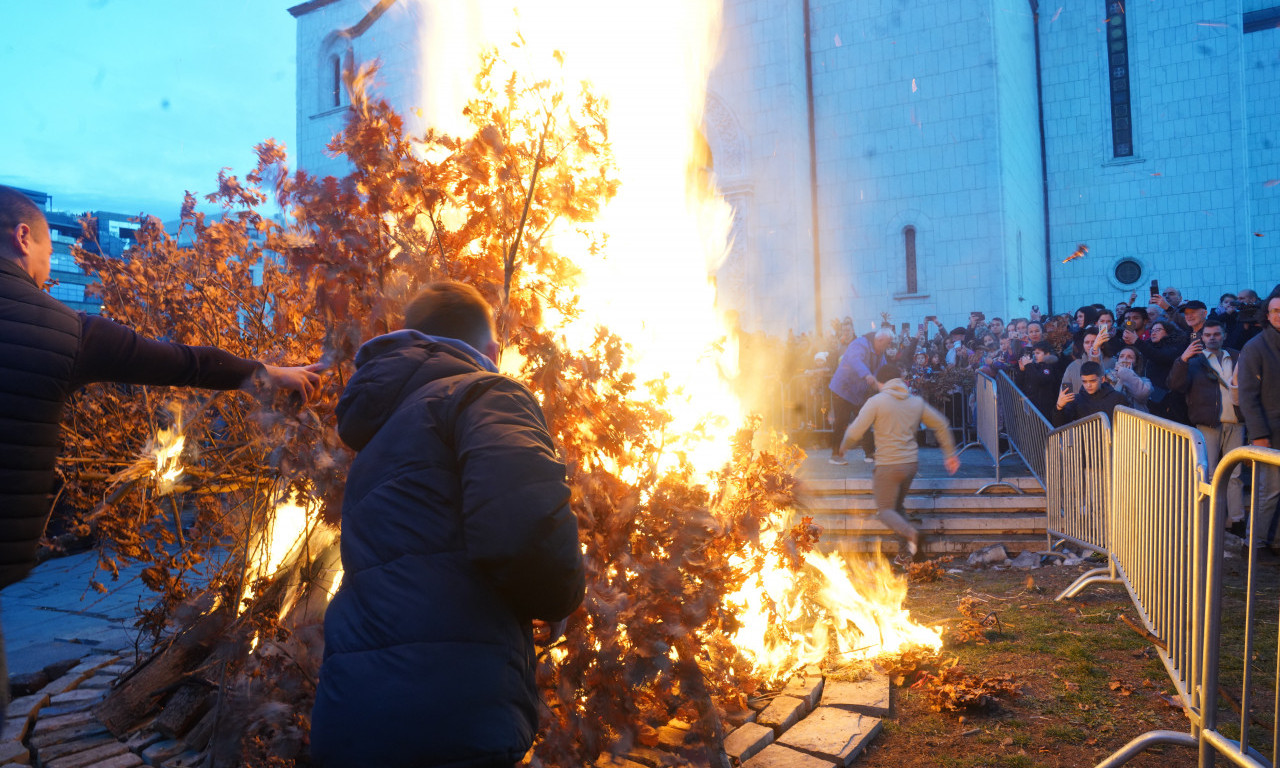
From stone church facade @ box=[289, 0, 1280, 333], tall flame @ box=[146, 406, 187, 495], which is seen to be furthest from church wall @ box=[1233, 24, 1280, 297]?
tall flame @ box=[146, 406, 187, 495]

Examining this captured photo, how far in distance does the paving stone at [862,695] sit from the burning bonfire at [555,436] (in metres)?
0.33

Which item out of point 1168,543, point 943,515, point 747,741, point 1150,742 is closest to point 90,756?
point 747,741

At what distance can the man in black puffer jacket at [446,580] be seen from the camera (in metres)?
1.78

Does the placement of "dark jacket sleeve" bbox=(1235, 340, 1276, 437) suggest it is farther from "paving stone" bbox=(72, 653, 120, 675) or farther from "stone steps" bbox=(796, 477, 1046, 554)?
"paving stone" bbox=(72, 653, 120, 675)

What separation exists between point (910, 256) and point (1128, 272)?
8434mm

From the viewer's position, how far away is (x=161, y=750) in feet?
11.7

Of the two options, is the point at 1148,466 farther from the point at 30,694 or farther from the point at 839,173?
the point at 839,173

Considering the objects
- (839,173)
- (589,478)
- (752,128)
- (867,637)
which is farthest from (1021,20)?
(589,478)

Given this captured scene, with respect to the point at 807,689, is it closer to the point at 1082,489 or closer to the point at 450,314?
the point at 450,314

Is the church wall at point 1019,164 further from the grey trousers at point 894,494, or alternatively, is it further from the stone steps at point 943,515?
the grey trousers at point 894,494

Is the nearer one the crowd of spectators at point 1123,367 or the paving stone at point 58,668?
the paving stone at point 58,668

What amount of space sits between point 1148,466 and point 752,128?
18434 millimetres

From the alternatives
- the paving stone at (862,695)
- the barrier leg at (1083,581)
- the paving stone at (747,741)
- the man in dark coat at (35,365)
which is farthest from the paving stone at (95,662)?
the barrier leg at (1083,581)

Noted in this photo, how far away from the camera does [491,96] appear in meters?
3.61
